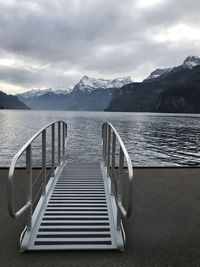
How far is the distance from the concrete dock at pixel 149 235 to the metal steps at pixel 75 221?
0.58 ft

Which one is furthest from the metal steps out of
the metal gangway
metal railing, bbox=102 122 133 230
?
metal railing, bbox=102 122 133 230

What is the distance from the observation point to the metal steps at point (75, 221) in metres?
3.79

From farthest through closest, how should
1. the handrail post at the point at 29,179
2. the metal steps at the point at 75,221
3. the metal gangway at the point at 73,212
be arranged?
the handrail post at the point at 29,179, the metal steps at the point at 75,221, the metal gangway at the point at 73,212

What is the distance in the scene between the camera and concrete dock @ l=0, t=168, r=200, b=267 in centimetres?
346

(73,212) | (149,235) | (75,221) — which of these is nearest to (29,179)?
(75,221)

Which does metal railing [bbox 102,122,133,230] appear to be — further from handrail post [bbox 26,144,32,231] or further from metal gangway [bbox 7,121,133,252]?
handrail post [bbox 26,144,32,231]

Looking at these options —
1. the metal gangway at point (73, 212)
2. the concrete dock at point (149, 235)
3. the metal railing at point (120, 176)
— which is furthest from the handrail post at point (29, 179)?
the metal railing at point (120, 176)

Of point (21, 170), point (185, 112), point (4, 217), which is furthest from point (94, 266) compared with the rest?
point (185, 112)

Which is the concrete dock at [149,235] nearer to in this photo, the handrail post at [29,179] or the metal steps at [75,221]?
the metal steps at [75,221]

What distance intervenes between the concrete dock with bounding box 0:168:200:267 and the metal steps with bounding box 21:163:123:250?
177 mm

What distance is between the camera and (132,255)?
11.8 feet

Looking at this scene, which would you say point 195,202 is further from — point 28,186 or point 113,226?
point 28,186

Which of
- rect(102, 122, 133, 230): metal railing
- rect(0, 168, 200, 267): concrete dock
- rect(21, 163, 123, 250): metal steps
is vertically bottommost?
rect(0, 168, 200, 267): concrete dock

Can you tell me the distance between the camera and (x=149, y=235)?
4180 mm
